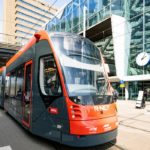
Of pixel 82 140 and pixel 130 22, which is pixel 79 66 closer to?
pixel 82 140

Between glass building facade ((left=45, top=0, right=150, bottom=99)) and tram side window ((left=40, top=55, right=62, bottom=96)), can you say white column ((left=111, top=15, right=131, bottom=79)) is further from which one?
tram side window ((left=40, top=55, right=62, bottom=96))

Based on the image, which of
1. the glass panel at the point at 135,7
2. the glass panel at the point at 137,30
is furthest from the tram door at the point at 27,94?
the glass panel at the point at 135,7

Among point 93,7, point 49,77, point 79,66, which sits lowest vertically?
point 49,77

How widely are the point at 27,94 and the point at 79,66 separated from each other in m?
2.13

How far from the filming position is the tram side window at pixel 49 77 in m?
5.01

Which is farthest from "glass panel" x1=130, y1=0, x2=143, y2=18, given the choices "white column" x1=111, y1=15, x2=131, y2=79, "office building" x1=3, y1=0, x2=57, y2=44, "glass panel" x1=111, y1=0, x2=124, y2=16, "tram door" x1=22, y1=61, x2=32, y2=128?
"office building" x1=3, y1=0, x2=57, y2=44

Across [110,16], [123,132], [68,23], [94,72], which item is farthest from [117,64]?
[94,72]

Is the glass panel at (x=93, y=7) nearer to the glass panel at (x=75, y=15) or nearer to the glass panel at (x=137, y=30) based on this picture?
the glass panel at (x=75, y=15)

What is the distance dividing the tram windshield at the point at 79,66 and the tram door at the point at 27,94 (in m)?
1.50

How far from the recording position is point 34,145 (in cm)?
545

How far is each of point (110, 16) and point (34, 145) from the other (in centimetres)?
2331

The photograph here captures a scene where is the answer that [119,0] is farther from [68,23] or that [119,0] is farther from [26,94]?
[26,94]

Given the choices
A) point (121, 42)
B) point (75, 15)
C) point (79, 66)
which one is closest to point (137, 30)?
point (121, 42)

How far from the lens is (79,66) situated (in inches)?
205
